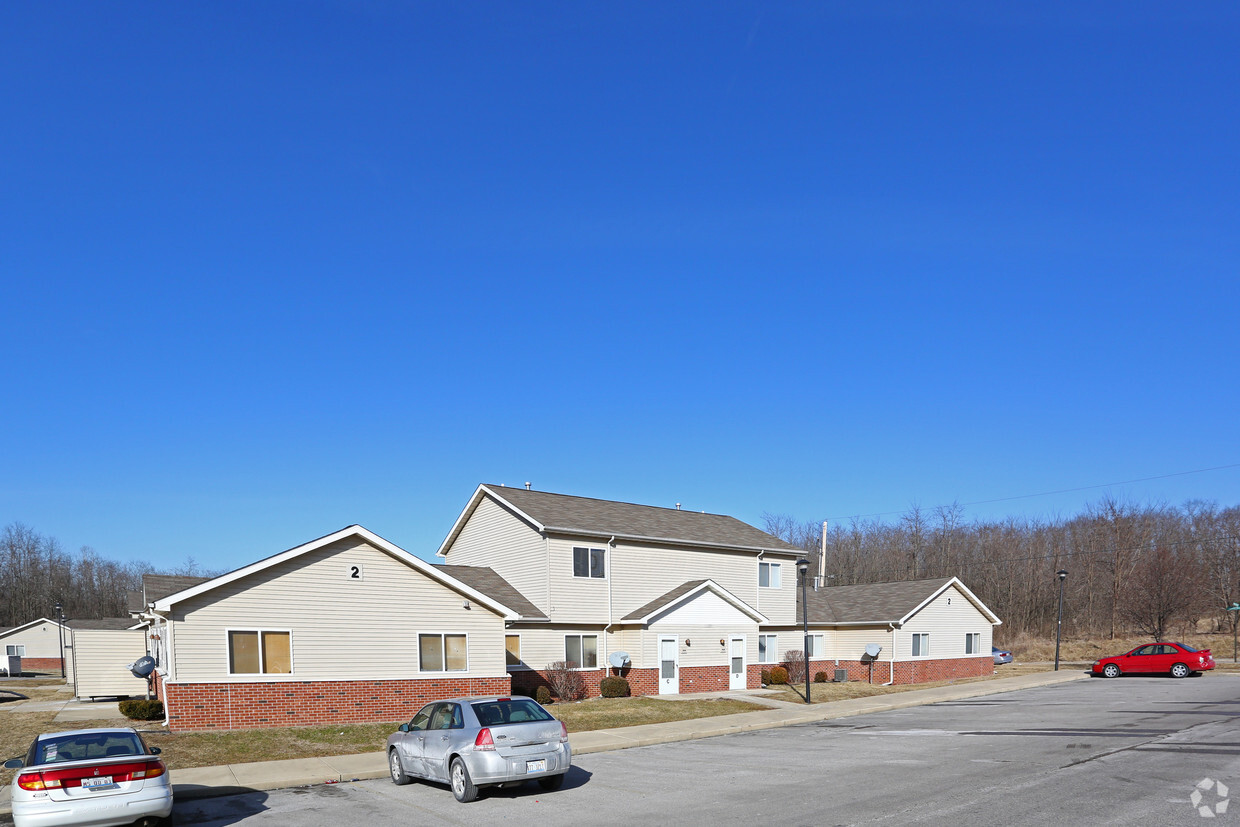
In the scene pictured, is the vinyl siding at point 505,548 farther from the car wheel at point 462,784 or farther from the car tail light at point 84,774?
the car tail light at point 84,774

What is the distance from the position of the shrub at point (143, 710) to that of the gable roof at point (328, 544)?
295 centimetres

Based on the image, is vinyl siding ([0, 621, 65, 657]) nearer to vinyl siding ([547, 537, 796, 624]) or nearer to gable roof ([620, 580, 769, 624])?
vinyl siding ([547, 537, 796, 624])

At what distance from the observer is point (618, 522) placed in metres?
35.3

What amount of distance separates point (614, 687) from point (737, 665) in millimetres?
6068

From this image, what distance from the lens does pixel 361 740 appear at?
20.4m

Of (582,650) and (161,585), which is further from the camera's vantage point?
(582,650)

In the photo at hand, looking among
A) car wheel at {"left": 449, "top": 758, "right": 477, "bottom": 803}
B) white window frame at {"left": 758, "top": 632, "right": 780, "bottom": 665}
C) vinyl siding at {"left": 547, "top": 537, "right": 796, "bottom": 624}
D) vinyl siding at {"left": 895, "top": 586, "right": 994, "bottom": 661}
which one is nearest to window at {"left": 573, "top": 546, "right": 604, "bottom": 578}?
vinyl siding at {"left": 547, "top": 537, "right": 796, "bottom": 624}

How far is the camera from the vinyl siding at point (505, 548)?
105 ft

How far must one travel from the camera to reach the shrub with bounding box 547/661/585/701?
30062mm

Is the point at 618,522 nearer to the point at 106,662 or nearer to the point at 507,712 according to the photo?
the point at 106,662

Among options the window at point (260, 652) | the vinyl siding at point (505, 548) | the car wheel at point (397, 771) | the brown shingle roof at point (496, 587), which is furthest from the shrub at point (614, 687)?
the car wheel at point (397, 771)

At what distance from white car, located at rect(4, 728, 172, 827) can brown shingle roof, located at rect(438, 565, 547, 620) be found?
695 inches

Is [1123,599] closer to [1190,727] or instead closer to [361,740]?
[1190,727]

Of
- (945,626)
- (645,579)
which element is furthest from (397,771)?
(945,626)
